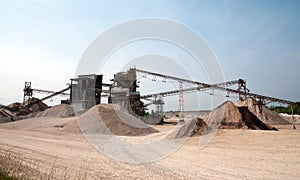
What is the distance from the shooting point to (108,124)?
24656 millimetres

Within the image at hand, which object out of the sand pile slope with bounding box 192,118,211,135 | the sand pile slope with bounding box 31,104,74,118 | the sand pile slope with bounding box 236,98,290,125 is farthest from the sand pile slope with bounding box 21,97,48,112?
the sand pile slope with bounding box 192,118,211,135

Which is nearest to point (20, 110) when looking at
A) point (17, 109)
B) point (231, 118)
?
point (17, 109)

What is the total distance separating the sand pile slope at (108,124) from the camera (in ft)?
75.8

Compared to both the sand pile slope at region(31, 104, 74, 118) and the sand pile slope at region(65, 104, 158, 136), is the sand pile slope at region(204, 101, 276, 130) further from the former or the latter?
the sand pile slope at region(31, 104, 74, 118)

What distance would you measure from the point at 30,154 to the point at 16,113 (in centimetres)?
4058

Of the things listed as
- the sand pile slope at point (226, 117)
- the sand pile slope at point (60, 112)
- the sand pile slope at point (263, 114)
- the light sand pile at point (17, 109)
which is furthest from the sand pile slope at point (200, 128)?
the light sand pile at point (17, 109)

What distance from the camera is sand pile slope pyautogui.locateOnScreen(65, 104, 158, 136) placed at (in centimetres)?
2311

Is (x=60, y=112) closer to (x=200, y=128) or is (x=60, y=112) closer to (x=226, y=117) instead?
(x=226, y=117)

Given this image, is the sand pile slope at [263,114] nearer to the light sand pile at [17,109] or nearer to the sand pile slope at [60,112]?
the sand pile slope at [60,112]

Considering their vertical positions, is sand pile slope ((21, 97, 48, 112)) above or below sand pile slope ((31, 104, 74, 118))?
above

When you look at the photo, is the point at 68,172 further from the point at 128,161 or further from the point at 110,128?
the point at 110,128

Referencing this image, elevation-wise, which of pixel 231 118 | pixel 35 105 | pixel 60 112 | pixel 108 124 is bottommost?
pixel 108 124

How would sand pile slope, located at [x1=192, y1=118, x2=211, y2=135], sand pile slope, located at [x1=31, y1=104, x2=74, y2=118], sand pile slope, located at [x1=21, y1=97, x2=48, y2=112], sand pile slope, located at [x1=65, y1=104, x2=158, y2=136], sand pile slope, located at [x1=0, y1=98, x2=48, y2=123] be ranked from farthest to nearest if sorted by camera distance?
1. sand pile slope, located at [x1=21, y1=97, x2=48, y2=112]
2. sand pile slope, located at [x1=0, y1=98, x2=48, y2=123]
3. sand pile slope, located at [x1=31, y1=104, x2=74, y2=118]
4. sand pile slope, located at [x1=65, y1=104, x2=158, y2=136]
5. sand pile slope, located at [x1=192, y1=118, x2=211, y2=135]

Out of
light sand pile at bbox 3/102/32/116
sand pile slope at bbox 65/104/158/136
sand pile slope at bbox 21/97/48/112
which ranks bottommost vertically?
sand pile slope at bbox 65/104/158/136
